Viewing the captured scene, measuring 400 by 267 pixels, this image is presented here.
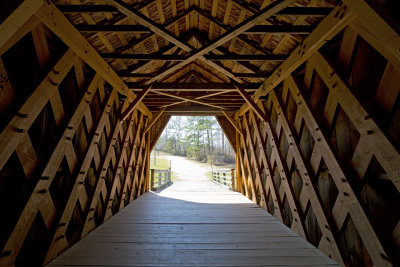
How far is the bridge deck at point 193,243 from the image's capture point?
7.36 feet

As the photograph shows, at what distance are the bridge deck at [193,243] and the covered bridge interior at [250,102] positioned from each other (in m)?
0.24

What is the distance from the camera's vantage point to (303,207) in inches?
115

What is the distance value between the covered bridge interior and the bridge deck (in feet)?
0.77

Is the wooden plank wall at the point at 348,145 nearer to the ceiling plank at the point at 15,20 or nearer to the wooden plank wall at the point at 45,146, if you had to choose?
the ceiling plank at the point at 15,20

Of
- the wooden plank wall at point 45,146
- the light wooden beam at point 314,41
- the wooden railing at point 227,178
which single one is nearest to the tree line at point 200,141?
the wooden railing at point 227,178

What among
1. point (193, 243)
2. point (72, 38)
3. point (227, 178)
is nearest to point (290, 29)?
point (72, 38)

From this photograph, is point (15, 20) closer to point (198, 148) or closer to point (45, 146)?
point (45, 146)

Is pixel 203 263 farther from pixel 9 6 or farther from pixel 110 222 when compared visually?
pixel 9 6

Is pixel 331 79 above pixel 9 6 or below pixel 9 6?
below

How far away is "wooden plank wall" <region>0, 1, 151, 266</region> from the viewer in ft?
5.75

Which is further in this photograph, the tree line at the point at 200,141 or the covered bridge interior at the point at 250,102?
the tree line at the point at 200,141

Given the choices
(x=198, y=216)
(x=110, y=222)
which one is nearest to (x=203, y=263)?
(x=198, y=216)

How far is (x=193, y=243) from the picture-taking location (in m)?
2.69

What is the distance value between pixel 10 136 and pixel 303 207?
3.75 metres
